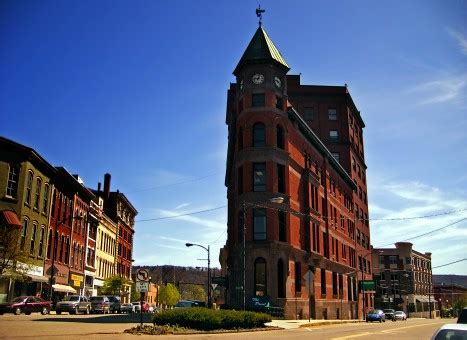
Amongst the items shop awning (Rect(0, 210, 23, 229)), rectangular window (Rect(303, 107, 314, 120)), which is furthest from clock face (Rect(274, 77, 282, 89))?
rectangular window (Rect(303, 107, 314, 120))

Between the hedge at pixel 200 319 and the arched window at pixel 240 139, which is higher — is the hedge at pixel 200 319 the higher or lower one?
the lower one

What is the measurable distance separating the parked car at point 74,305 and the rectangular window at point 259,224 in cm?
1605

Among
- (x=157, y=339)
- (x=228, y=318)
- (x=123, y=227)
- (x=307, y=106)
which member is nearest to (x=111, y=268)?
(x=123, y=227)

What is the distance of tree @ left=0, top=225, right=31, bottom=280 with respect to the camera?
107 feet

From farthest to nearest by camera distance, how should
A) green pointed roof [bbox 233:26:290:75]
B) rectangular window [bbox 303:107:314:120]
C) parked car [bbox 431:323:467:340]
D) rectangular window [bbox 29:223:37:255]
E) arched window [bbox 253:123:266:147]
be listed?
1. rectangular window [bbox 303:107:314:120]
2. rectangular window [bbox 29:223:37:255]
3. green pointed roof [bbox 233:26:290:75]
4. arched window [bbox 253:123:266:147]
5. parked car [bbox 431:323:467:340]

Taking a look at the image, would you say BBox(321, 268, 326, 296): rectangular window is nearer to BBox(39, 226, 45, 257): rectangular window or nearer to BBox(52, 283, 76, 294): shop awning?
BBox(52, 283, 76, 294): shop awning

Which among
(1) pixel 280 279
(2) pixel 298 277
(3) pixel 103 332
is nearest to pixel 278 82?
(1) pixel 280 279

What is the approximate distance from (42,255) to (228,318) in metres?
28.2

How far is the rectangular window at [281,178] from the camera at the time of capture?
39531mm

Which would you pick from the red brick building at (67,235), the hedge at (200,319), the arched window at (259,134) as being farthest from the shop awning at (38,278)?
the hedge at (200,319)

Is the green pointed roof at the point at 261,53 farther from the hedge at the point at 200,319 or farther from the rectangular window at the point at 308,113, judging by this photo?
the rectangular window at the point at 308,113

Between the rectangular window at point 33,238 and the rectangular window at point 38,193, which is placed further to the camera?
the rectangular window at point 38,193

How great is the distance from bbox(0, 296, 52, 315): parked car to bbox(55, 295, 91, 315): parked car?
1.86 meters

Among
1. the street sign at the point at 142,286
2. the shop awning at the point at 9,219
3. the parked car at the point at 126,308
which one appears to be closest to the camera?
the street sign at the point at 142,286
